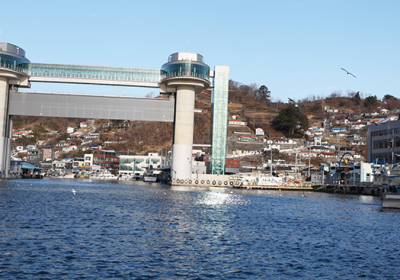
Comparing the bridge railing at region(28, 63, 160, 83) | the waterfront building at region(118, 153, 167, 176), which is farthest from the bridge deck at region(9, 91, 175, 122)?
the waterfront building at region(118, 153, 167, 176)

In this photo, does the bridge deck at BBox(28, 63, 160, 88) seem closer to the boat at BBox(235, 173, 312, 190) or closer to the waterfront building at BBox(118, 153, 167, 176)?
the boat at BBox(235, 173, 312, 190)

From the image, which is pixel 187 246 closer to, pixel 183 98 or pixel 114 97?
pixel 183 98

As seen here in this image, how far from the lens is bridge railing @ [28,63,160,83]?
9288cm

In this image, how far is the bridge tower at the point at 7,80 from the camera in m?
89.2

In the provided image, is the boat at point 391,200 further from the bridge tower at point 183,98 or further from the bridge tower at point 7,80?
the bridge tower at point 7,80

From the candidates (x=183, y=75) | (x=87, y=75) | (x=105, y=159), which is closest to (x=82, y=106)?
→ (x=87, y=75)

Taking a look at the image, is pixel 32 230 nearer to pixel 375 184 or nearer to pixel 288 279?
pixel 288 279

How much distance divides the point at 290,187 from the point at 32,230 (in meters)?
82.4

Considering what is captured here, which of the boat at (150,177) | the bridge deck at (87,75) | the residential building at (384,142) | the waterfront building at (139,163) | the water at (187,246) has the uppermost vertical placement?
the bridge deck at (87,75)

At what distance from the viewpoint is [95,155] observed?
176000 mm

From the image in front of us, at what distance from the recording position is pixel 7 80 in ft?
301

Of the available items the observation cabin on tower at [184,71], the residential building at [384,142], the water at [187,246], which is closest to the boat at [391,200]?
the water at [187,246]

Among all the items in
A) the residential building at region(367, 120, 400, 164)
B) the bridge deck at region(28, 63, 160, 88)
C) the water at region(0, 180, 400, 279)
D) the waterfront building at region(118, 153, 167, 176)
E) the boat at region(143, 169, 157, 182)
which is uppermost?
the bridge deck at region(28, 63, 160, 88)

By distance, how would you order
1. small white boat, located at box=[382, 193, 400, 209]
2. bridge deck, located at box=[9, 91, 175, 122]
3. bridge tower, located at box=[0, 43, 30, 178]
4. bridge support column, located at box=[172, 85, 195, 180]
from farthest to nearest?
bridge deck, located at box=[9, 91, 175, 122], bridge support column, located at box=[172, 85, 195, 180], bridge tower, located at box=[0, 43, 30, 178], small white boat, located at box=[382, 193, 400, 209]
